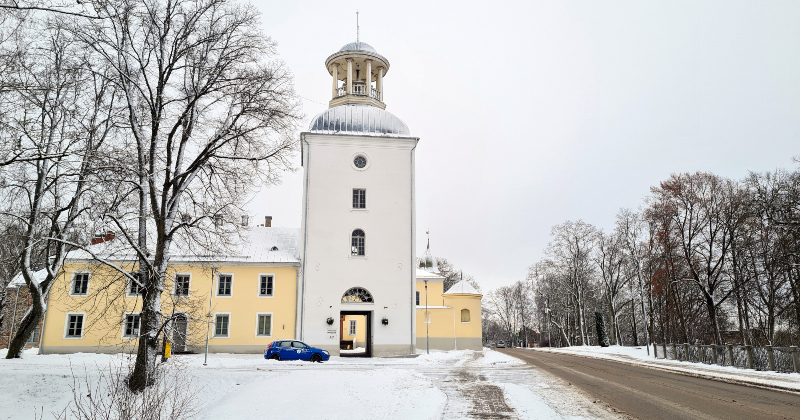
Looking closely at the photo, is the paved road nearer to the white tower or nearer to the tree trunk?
the white tower

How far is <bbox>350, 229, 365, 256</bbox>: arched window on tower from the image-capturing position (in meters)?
29.5

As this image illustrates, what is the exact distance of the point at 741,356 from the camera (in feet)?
68.9

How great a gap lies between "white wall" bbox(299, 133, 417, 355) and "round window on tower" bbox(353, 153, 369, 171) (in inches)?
7.5

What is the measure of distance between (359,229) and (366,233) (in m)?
0.46

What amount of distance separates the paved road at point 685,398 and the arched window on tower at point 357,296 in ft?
47.3

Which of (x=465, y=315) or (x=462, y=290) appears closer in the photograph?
(x=465, y=315)

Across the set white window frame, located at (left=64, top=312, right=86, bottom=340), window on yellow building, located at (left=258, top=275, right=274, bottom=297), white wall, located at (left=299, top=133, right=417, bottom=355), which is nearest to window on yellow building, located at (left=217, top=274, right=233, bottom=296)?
window on yellow building, located at (left=258, top=275, right=274, bottom=297)

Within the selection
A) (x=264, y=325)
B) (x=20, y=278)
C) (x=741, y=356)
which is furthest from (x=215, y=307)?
(x=741, y=356)

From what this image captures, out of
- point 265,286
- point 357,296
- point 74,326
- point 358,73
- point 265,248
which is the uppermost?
point 358,73

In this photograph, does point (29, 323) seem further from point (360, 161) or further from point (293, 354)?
point (360, 161)

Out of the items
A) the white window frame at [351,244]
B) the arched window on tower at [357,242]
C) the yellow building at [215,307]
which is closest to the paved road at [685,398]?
the white window frame at [351,244]

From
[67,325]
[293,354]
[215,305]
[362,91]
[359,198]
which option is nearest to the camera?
[293,354]

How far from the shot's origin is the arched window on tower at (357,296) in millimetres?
28781

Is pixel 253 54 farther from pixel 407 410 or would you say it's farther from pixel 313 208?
pixel 313 208
